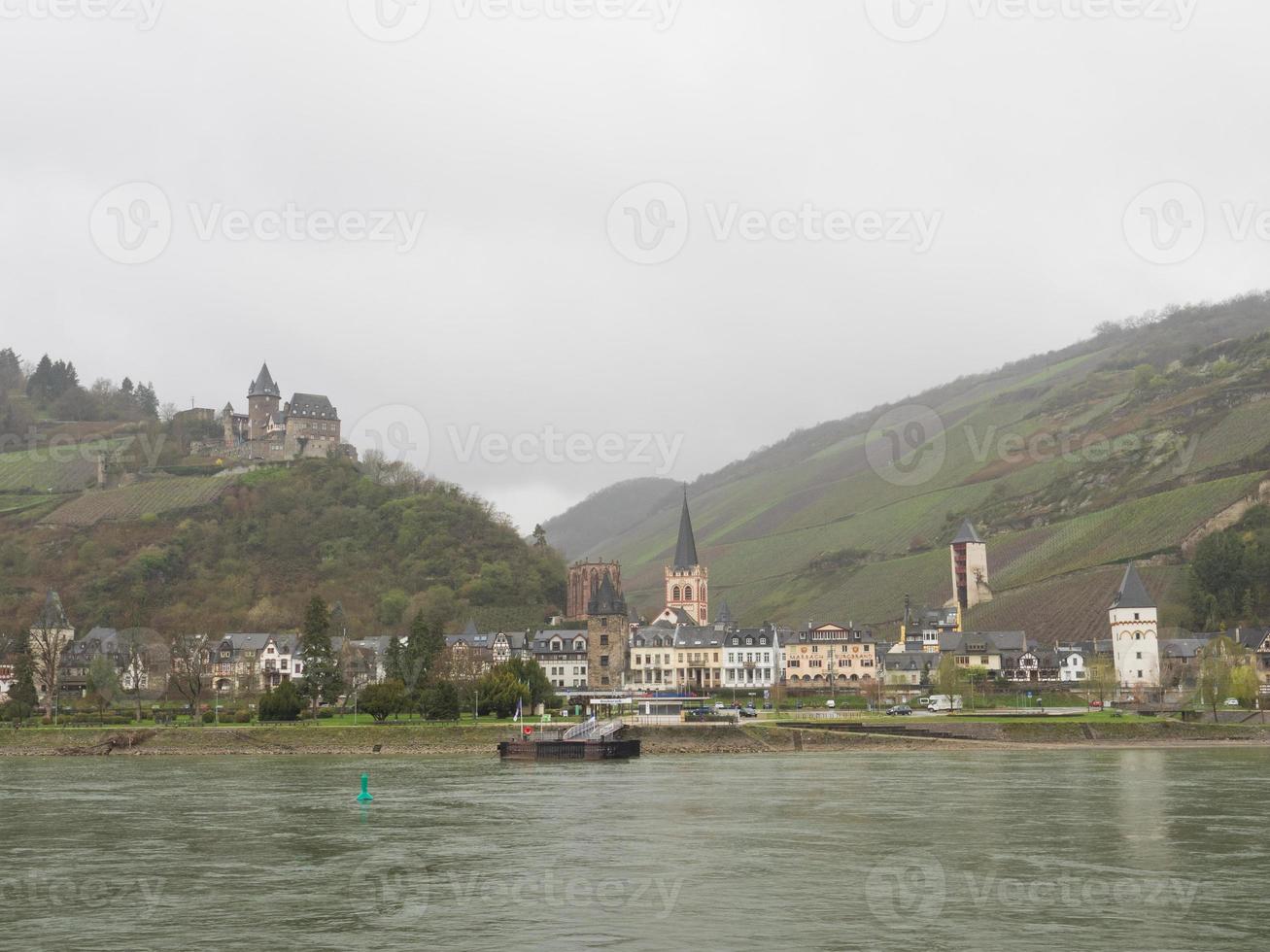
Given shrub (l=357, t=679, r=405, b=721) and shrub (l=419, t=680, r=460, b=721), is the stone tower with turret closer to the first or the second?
shrub (l=419, t=680, r=460, b=721)

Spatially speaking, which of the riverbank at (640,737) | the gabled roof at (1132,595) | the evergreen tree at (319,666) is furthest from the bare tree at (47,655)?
the gabled roof at (1132,595)

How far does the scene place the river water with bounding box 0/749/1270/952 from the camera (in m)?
31.3

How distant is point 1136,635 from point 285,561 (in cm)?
10427

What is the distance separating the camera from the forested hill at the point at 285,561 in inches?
6511

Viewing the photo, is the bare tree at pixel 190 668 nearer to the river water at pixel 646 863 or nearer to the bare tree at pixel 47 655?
the bare tree at pixel 47 655

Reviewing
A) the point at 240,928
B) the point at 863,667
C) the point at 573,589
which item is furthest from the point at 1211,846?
the point at 573,589

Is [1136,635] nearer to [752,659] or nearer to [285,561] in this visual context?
[752,659]

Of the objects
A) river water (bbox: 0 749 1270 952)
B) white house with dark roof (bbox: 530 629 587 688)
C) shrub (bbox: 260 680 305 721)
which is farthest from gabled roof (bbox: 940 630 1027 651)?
river water (bbox: 0 749 1270 952)

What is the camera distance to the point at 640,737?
317ft

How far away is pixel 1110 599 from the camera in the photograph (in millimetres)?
170000

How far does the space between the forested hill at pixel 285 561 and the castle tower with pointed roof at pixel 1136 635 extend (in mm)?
67834

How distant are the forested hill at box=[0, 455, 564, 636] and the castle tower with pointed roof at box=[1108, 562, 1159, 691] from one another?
6783 cm

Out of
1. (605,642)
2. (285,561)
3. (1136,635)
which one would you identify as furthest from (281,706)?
(1136,635)

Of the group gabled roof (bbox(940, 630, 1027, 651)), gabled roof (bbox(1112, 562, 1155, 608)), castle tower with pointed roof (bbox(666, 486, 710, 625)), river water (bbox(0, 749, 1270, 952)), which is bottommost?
river water (bbox(0, 749, 1270, 952))
